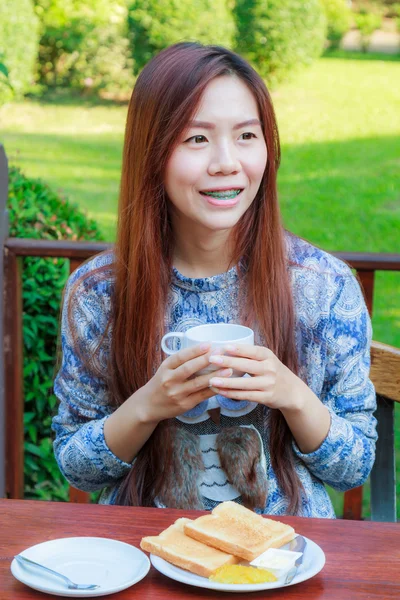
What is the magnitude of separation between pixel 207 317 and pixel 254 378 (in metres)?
0.39

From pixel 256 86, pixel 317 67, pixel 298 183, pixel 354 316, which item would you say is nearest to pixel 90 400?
pixel 354 316

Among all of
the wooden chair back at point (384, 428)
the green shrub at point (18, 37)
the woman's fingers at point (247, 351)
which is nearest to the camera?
the woman's fingers at point (247, 351)

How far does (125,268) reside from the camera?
1931 mm

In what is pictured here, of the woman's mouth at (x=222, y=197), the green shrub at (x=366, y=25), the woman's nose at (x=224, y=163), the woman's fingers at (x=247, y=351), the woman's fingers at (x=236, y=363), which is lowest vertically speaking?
the woman's fingers at (x=236, y=363)

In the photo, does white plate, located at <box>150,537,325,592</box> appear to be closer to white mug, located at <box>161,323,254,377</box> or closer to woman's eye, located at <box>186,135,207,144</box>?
white mug, located at <box>161,323,254,377</box>

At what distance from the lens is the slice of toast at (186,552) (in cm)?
125

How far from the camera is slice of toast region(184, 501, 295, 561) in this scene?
1287mm

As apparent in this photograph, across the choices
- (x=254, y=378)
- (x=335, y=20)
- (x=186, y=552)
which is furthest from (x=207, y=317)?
(x=335, y=20)

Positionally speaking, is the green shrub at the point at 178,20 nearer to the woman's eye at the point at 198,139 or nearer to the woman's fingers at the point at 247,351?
the woman's eye at the point at 198,139

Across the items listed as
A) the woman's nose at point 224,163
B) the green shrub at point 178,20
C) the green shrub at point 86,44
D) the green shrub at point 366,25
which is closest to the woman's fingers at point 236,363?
the woman's nose at point 224,163

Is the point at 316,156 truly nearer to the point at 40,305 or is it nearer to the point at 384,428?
the point at 40,305

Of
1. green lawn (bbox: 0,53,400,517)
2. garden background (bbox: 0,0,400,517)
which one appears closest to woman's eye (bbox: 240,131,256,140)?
green lawn (bbox: 0,53,400,517)

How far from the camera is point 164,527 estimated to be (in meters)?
1.40

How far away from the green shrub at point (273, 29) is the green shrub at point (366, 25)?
5868 mm
